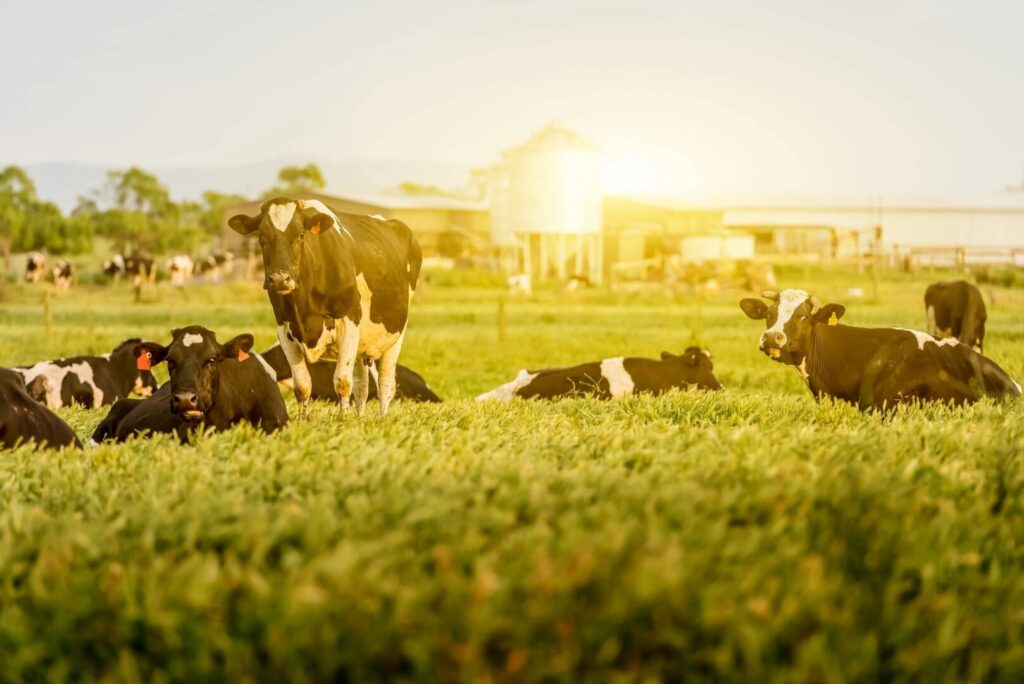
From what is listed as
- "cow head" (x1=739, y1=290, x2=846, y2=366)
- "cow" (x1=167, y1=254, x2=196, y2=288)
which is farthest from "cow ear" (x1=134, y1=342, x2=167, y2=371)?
"cow" (x1=167, y1=254, x2=196, y2=288)

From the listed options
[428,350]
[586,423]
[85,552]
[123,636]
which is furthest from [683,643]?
[428,350]

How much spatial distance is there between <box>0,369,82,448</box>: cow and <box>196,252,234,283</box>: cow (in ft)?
179

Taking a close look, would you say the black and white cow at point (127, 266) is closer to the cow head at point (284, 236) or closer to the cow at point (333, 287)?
the cow at point (333, 287)

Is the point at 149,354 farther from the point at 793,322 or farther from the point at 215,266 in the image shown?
the point at 215,266

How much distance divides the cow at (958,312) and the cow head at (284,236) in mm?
13240

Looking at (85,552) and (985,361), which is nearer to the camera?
(85,552)

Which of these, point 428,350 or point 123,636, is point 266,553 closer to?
point 123,636

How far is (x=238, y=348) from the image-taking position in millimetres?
9750

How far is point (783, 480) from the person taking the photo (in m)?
5.68

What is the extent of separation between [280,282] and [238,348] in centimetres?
76

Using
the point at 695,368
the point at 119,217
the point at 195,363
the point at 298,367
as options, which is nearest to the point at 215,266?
the point at 119,217

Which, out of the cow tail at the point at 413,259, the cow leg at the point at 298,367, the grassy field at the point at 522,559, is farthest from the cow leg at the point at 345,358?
the grassy field at the point at 522,559

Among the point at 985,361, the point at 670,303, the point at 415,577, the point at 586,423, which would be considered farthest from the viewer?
the point at 670,303

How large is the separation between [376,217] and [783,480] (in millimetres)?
8021
